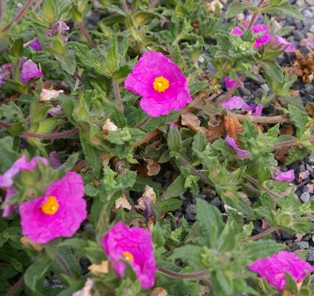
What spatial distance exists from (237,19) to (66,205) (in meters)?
2.27

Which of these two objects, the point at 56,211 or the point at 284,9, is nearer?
the point at 56,211

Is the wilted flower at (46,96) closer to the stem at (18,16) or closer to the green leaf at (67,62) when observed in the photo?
the green leaf at (67,62)

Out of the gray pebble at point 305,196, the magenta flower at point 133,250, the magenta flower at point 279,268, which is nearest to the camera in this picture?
the magenta flower at point 133,250

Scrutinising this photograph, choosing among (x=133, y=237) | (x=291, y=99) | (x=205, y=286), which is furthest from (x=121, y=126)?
(x=291, y=99)

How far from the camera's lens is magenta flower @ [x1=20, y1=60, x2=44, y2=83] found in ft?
8.35

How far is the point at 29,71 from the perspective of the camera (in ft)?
8.38

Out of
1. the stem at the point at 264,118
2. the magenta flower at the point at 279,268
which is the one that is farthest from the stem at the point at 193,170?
the magenta flower at the point at 279,268

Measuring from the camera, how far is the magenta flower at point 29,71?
2.54m

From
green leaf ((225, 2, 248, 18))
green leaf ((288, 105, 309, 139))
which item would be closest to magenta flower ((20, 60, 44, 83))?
green leaf ((225, 2, 248, 18))

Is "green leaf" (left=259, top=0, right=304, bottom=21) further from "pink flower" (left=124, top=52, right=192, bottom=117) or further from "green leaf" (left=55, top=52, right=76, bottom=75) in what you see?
"green leaf" (left=55, top=52, right=76, bottom=75)

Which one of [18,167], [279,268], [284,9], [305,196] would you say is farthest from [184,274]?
[284,9]

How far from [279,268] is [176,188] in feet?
2.22

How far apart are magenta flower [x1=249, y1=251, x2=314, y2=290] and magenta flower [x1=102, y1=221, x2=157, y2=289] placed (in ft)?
1.66

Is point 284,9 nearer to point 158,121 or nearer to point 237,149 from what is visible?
point 237,149
